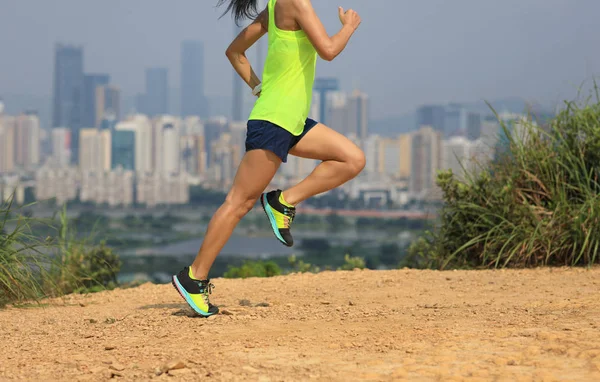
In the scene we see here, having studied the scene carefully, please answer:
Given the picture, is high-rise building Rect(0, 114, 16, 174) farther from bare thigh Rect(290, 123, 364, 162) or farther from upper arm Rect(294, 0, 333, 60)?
upper arm Rect(294, 0, 333, 60)

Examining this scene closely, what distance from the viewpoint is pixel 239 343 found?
3.68 m

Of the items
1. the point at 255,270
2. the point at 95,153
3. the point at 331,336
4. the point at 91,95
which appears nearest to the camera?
the point at 331,336

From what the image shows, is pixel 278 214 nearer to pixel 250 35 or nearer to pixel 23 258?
pixel 250 35

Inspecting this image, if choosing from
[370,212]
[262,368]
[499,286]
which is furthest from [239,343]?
[370,212]

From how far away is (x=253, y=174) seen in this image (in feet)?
14.2

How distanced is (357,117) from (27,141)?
123 feet

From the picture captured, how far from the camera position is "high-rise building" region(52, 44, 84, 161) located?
125 m

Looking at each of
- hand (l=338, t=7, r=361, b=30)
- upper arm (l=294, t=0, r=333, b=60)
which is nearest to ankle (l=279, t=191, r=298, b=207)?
upper arm (l=294, t=0, r=333, b=60)

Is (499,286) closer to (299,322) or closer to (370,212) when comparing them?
(299,322)

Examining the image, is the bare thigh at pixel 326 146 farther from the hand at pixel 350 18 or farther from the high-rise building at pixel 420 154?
the high-rise building at pixel 420 154

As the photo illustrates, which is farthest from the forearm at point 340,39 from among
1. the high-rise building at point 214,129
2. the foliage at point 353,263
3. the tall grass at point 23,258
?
the high-rise building at point 214,129

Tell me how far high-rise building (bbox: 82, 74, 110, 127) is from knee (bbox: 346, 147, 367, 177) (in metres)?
118

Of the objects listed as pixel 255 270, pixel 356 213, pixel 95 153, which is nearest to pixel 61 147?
pixel 95 153

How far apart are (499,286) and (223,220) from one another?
2.25m
